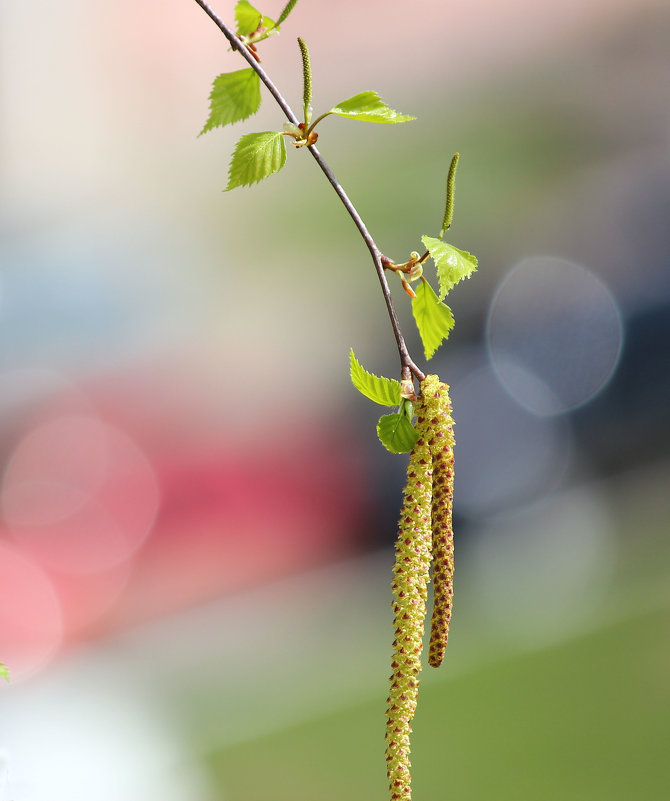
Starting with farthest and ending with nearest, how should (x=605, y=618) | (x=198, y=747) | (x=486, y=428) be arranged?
1. (x=486, y=428)
2. (x=605, y=618)
3. (x=198, y=747)

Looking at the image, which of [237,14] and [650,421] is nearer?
[237,14]

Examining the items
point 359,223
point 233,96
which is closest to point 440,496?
point 359,223

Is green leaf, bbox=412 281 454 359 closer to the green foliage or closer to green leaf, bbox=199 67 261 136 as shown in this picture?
the green foliage

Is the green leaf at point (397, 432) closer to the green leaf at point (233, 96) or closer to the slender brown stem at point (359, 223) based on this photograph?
the slender brown stem at point (359, 223)

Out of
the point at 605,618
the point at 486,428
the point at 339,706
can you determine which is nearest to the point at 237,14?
the point at 339,706

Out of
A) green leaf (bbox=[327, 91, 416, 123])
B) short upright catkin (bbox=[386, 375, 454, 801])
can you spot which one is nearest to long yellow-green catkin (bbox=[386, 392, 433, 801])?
short upright catkin (bbox=[386, 375, 454, 801])

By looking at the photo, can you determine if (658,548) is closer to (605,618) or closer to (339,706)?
(605,618)
